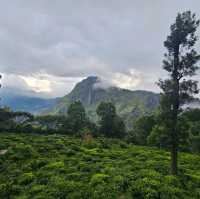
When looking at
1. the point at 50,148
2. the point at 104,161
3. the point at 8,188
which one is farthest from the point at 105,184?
the point at 50,148

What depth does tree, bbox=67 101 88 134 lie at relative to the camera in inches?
3785

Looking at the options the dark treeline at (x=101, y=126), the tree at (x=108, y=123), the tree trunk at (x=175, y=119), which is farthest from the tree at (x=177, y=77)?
the tree at (x=108, y=123)

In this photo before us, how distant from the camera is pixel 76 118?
3878 inches

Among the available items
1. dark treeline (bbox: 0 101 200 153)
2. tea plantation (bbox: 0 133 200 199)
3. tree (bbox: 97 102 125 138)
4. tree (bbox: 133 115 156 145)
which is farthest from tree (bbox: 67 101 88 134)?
tea plantation (bbox: 0 133 200 199)

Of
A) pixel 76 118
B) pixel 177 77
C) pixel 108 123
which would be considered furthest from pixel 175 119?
pixel 76 118

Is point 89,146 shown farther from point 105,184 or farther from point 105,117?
point 105,117

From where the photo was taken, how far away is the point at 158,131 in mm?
28734

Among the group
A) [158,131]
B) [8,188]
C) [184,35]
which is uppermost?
[184,35]

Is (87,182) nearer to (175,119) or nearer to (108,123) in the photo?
(175,119)

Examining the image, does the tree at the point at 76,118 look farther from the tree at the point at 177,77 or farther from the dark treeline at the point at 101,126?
the tree at the point at 177,77

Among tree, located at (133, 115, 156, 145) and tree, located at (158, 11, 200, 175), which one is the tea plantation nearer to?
tree, located at (158, 11, 200, 175)

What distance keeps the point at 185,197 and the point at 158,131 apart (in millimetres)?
8030

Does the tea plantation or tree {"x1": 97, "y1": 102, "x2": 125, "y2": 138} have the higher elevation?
tree {"x1": 97, "y1": 102, "x2": 125, "y2": 138}

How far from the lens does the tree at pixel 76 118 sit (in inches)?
3785
